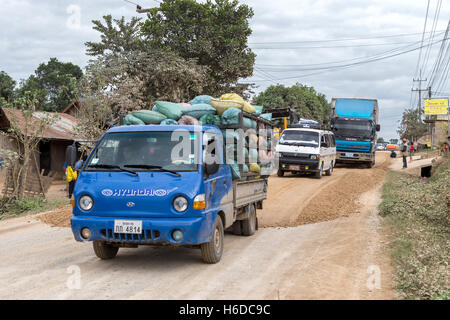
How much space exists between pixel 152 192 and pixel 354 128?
886 inches

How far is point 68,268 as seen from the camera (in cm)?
679

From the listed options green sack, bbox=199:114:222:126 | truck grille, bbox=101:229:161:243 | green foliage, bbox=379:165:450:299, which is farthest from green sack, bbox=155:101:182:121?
green foliage, bbox=379:165:450:299

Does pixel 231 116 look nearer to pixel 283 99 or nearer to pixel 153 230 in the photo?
pixel 153 230

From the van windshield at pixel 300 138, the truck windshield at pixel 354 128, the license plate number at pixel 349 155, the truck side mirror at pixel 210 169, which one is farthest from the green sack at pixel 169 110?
the license plate number at pixel 349 155

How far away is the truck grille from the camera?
6.26m

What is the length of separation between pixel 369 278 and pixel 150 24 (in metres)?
26.3

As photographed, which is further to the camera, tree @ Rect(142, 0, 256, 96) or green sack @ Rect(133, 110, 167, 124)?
tree @ Rect(142, 0, 256, 96)

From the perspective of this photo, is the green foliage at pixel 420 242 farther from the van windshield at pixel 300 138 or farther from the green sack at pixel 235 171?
the van windshield at pixel 300 138

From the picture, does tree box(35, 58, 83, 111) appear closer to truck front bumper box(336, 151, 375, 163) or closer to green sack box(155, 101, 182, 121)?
truck front bumper box(336, 151, 375, 163)

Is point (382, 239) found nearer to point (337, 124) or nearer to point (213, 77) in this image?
point (337, 124)

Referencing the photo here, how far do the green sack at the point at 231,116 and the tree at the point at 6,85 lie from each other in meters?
40.1

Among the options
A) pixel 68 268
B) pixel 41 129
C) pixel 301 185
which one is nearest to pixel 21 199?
pixel 41 129
